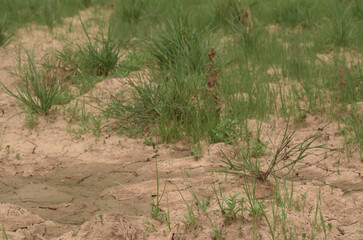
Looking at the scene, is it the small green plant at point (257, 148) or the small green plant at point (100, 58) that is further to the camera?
the small green plant at point (100, 58)

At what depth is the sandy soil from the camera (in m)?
2.24

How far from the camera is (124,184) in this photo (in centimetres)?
301

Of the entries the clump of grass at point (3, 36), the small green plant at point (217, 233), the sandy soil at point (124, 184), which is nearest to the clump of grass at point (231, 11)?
the sandy soil at point (124, 184)

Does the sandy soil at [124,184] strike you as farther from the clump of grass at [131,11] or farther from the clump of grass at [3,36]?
the clump of grass at [131,11]

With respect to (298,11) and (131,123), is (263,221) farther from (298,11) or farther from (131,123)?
(298,11)

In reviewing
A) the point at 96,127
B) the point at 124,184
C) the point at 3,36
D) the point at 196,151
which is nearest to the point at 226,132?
the point at 196,151

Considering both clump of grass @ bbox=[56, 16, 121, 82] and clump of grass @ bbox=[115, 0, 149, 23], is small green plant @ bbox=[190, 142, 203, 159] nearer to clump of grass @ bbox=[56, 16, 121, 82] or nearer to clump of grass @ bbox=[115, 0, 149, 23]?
clump of grass @ bbox=[56, 16, 121, 82]

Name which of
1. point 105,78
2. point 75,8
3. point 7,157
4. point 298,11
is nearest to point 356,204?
point 7,157

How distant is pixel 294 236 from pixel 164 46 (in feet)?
8.80

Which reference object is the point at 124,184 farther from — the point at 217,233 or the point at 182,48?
the point at 182,48

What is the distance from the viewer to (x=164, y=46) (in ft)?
14.4

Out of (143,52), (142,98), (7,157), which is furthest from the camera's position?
(143,52)

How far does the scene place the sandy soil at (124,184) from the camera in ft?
7.34

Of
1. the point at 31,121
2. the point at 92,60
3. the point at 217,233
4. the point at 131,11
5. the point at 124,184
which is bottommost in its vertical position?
the point at 124,184
